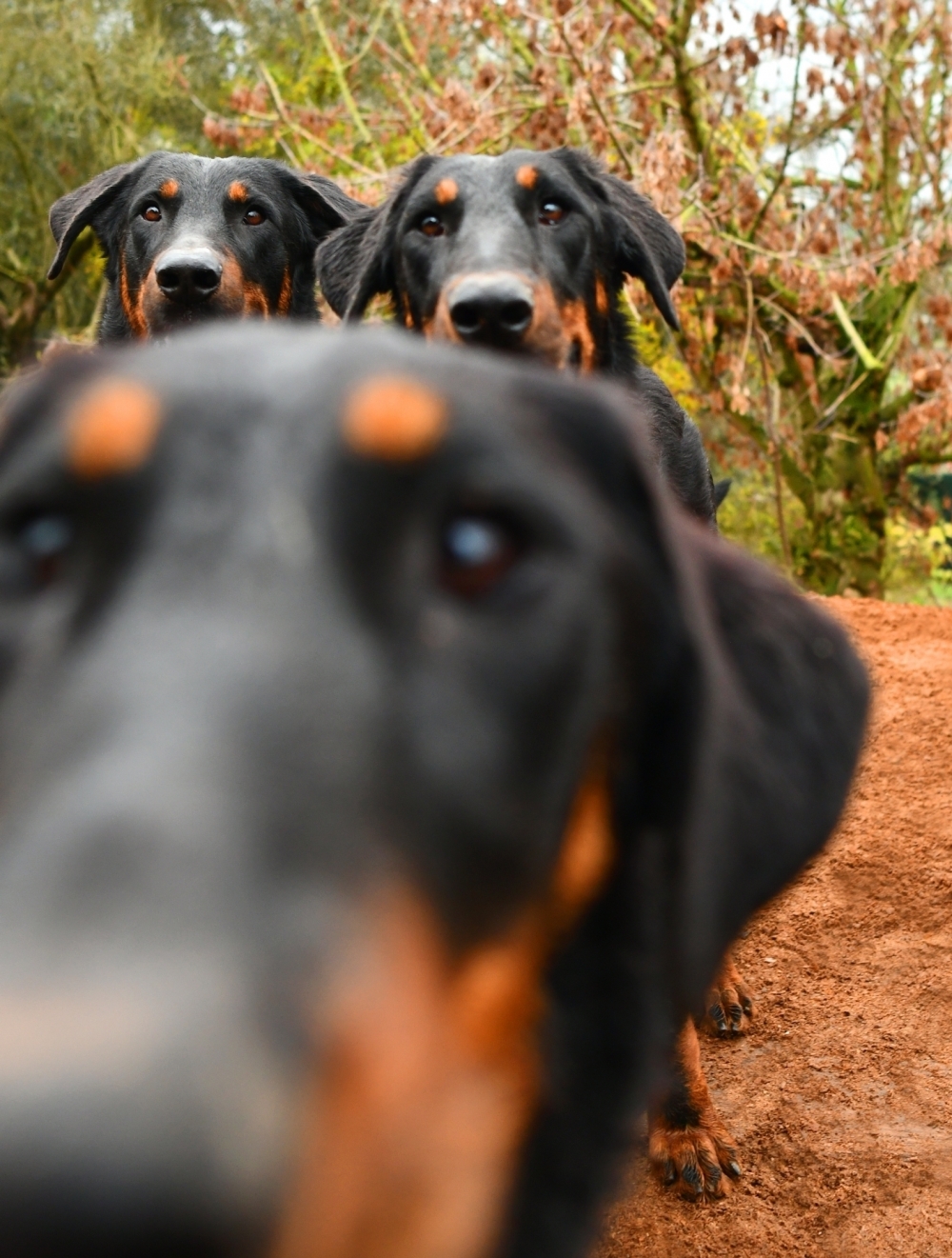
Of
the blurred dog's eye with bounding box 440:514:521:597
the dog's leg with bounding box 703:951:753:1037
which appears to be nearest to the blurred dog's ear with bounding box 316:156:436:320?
the dog's leg with bounding box 703:951:753:1037

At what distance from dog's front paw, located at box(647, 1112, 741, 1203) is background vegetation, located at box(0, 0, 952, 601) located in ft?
21.1

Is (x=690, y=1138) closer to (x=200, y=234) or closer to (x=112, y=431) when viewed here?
(x=112, y=431)

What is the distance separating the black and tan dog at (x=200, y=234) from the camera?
5746 millimetres

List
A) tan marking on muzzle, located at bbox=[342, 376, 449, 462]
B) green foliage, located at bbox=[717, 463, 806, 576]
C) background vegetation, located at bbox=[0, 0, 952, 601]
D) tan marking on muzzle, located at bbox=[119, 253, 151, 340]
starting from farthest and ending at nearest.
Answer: green foliage, located at bbox=[717, 463, 806, 576] → background vegetation, located at bbox=[0, 0, 952, 601] → tan marking on muzzle, located at bbox=[119, 253, 151, 340] → tan marking on muzzle, located at bbox=[342, 376, 449, 462]

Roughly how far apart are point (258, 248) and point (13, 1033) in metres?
5.81

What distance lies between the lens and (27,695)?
137 centimetres

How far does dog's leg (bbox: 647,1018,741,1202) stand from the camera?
348cm

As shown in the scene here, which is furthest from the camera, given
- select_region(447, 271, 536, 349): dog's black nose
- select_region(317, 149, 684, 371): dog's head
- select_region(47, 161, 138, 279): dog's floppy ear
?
select_region(47, 161, 138, 279): dog's floppy ear

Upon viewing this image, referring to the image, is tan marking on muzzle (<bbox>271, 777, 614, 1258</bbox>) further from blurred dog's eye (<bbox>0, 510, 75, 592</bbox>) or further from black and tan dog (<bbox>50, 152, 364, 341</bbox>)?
black and tan dog (<bbox>50, 152, 364, 341</bbox>)

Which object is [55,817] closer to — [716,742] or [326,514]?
[326,514]

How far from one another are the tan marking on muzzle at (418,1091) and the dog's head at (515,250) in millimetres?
3445

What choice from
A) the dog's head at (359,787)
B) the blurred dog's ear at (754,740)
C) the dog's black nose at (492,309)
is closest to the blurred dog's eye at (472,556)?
the dog's head at (359,787)

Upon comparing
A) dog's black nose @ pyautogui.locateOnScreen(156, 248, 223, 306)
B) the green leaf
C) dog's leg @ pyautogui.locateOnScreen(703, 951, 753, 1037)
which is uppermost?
dog's black nose @ pyautogui.locateOnScreen(156, 248, 223, 306)

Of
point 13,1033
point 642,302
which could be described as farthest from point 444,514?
point 642,302
